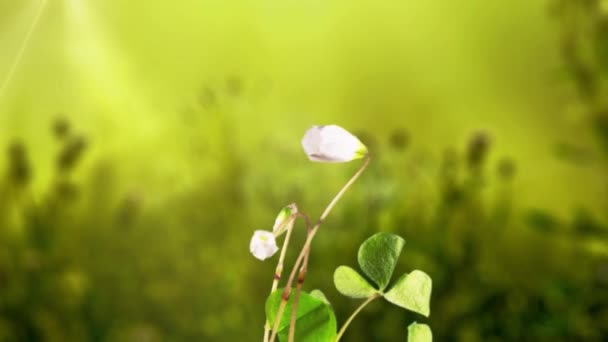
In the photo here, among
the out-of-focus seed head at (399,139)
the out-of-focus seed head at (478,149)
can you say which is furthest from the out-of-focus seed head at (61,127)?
the out-of-focus seed head at (478,149)

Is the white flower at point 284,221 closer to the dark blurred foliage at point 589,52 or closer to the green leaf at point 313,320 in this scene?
the green leaf at point 313,320

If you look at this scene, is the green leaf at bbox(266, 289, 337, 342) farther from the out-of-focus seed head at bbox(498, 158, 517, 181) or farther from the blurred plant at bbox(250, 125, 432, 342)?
the out-of-focus seed head at bbox(498, 158, 517, 181)

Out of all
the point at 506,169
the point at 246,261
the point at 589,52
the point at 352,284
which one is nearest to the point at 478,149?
the point at 506,169

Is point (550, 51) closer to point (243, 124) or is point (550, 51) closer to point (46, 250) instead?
point (243, 124)

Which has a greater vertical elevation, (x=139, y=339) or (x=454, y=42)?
(x=454, y=42)

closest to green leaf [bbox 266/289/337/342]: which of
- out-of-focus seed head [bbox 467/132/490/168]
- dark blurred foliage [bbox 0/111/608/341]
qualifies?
dark blurred foliage [bbox 0/111/608/341]

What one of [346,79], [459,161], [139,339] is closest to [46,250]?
[139,339]

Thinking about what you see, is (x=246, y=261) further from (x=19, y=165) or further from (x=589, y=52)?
(x=589, y=52)
